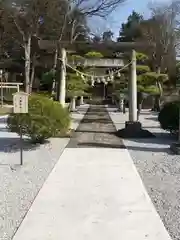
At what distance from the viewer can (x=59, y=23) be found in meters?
38.1

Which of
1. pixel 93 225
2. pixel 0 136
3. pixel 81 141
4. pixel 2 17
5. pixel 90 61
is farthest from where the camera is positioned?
pixel 2 17

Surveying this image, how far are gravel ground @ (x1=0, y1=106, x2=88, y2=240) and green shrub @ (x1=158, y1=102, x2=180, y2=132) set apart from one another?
3.15 m

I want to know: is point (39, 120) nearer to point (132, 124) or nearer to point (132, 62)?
point (132, 124)

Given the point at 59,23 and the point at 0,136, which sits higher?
the point at 59,23

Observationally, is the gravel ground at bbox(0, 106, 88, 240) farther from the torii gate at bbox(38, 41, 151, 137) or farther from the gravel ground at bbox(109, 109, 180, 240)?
the torii gate at bbox(38, 41, 151, 137)

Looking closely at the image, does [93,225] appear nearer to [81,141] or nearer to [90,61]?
[81,141]

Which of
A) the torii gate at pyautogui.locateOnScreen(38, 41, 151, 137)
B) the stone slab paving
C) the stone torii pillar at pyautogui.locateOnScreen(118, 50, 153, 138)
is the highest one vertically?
the torii gate at pyautogui.locateOnScreen(38, 41, 151, 137)

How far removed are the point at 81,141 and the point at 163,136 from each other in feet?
10.7

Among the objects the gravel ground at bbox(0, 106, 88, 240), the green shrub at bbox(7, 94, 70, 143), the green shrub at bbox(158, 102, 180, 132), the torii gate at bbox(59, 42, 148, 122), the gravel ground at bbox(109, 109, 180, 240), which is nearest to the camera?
the gravel ground at bbox(0, 106, 88, 240)

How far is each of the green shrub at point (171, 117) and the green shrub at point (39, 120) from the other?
11.9ft

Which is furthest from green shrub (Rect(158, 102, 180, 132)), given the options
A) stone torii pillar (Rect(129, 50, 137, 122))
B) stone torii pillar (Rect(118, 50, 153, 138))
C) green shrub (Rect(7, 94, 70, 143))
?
green shrub (Rect(7, 94, 70, 143))

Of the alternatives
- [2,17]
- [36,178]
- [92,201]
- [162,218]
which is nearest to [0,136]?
[36,178]

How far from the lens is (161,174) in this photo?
7961 mm

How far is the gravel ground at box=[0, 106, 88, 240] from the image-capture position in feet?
17.0
